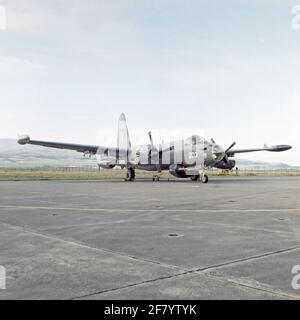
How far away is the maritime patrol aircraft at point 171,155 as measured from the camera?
29.3 m

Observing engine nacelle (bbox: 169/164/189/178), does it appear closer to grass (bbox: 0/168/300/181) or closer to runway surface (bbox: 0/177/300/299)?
grass (bbox: 0/168/300/181)

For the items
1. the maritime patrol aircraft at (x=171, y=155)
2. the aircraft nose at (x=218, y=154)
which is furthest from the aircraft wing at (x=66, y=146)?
the aircraft nose at (x=218, y=154)

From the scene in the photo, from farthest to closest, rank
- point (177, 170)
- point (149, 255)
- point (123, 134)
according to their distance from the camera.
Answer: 1. point (123, 134)
2. point (177, 170)
3. point (149, 255)

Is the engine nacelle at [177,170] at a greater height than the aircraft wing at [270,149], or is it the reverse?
the aircraft wing at [270,149]

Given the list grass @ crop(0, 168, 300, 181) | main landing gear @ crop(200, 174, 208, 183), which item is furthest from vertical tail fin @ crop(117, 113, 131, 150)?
main landing gear @ crop(200, 174, 208, 183)

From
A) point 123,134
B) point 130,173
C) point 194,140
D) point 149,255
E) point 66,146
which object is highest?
point 123,134

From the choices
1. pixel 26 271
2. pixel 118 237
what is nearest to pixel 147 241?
pixel 118 237

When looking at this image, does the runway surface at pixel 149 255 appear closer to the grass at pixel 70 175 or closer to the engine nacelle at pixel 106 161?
the engine nacelle at pixel 106 161

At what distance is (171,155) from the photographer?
32.4 meters

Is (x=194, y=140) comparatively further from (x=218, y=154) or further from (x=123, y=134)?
(x=123, y=134)

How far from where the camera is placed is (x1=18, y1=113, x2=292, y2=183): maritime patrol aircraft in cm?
2933

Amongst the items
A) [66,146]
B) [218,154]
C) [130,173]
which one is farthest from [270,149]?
[66,146]

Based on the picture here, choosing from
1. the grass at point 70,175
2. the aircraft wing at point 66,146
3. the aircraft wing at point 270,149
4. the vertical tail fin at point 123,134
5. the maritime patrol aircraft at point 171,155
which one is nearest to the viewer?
the maritime patrol aircraft at point 171,155
